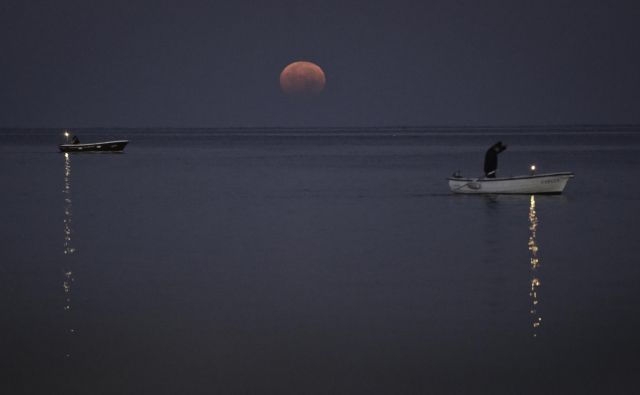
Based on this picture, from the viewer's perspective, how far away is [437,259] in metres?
21.4

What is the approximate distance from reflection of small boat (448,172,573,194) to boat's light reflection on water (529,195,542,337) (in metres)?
3.61

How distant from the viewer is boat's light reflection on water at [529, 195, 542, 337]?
14.7m

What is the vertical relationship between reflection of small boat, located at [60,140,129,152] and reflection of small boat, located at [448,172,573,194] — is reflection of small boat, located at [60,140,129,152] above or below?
above

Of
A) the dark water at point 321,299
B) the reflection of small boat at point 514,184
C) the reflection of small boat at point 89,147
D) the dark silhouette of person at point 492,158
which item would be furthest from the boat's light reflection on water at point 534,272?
the reflection of small boat at point 89,147

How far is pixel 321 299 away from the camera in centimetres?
1642

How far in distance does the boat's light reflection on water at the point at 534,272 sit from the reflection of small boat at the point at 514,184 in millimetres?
3607

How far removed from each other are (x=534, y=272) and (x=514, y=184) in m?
17.4

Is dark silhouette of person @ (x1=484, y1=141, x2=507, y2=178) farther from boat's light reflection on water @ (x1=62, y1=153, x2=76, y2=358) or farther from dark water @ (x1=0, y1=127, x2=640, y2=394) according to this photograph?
boat's light reflection on water @ (x1=62, y1=153, x2=76, y2=358)

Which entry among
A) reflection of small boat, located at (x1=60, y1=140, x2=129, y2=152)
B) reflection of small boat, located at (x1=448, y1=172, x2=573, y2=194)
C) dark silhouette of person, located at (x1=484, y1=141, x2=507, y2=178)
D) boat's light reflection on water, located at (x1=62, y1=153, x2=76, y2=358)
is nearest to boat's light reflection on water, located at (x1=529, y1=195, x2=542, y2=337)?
dark silhouette of person, located at (x1=484, y1=141, x2=507, y2=178)

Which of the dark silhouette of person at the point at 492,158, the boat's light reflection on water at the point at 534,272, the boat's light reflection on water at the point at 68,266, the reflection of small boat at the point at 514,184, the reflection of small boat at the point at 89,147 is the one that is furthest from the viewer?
the reflection of small boat at the point at 89,147

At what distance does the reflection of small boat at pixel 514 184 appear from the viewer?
36.4 metres

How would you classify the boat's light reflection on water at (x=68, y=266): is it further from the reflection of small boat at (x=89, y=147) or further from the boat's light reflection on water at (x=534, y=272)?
the reflection of small boat at (x=89, y=147)

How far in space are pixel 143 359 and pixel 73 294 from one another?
5204 mm

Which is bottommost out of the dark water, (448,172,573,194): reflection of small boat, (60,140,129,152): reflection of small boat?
the dark water
